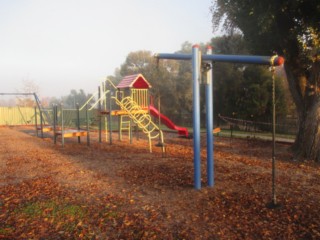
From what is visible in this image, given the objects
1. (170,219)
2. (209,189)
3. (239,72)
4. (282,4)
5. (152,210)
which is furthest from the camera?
(239,72)

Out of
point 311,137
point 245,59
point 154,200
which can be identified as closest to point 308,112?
point 311,137

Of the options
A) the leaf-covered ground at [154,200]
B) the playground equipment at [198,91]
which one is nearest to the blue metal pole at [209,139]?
the playground equipment at [198,91]

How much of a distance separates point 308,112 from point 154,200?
7.45 meters

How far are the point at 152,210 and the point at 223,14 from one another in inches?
433

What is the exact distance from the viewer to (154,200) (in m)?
6.00

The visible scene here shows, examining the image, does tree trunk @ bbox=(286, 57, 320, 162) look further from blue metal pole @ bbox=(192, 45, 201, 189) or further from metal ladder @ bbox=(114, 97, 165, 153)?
blue metal pole @ bbox=(192, 45, 201, 189)

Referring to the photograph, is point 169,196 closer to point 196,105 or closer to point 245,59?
point 196,105

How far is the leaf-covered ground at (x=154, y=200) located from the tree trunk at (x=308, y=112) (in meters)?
0.63

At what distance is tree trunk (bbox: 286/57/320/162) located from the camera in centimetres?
1005

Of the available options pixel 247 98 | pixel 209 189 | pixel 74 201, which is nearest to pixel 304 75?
pixel 209 189

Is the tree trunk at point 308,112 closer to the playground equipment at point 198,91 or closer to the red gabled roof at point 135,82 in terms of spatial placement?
the playground equipment at point 198,91

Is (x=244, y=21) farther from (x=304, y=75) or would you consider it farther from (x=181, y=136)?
(x=181, y=136)

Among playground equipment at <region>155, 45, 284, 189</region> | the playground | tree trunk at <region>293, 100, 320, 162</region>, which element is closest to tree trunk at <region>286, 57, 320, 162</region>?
tree trunk at <region>293, 100, 320, 162</region>

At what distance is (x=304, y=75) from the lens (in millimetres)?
11922
